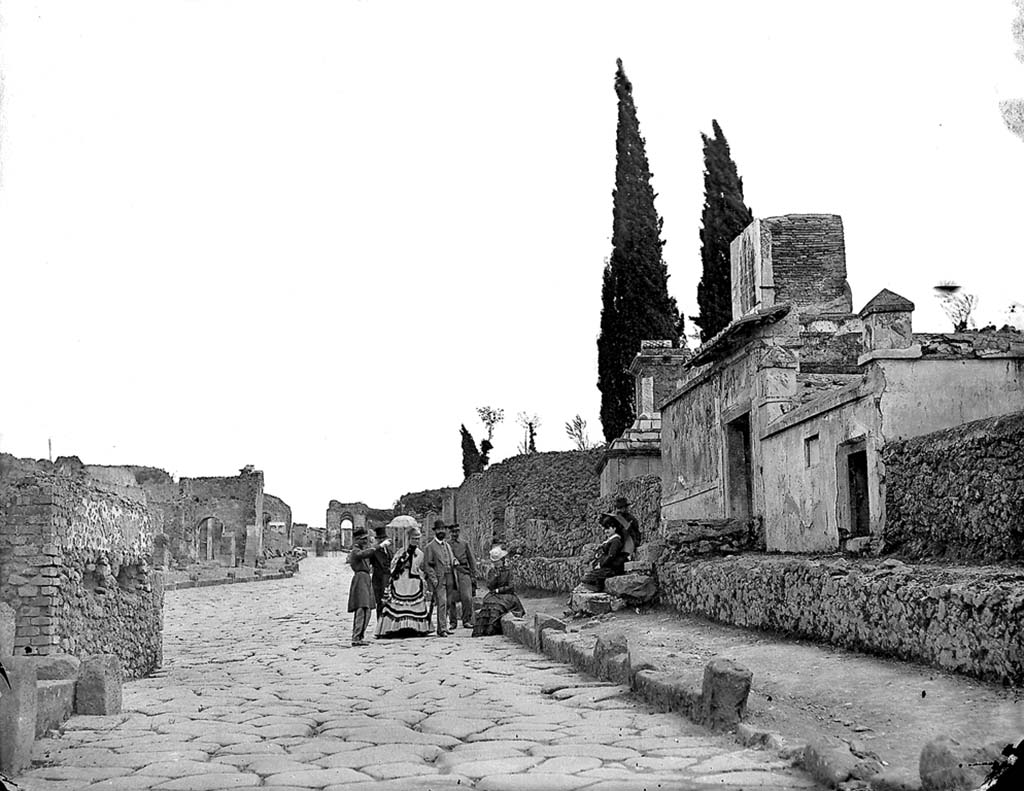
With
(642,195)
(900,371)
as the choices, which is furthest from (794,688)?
(642,195)

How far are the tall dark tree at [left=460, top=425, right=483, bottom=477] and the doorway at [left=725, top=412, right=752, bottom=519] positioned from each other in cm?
Result: 3443

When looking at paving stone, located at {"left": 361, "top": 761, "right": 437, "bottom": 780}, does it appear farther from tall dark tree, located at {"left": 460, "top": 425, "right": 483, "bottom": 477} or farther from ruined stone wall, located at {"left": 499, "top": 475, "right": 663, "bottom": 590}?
tall dark tree, located at {"left": 460, "top": 425, "right": 483, "bottom": 477}

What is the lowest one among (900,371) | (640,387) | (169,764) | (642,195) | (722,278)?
(169,764)

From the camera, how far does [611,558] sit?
48.7 feet

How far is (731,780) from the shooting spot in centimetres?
479

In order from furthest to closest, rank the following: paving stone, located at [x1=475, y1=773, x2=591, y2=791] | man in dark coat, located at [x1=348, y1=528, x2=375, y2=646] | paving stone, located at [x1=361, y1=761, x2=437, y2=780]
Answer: man in dark coat, located at [x1=348, y1=528, x2=375, y2=646] < paving stone, located at [x1=361, y1=761, x2=437, y2=780] < paving stone, located at [x1=475, y1=773, x2=591, y2=791]

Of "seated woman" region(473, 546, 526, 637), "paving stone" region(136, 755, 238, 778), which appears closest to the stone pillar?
"seated woman" region(473, 546, 526, 637)

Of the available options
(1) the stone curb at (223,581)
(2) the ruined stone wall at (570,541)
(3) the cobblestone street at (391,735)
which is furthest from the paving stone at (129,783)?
(1) the stone curb at (223,581)

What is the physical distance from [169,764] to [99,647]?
4376 millimetres

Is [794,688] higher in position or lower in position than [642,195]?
lower

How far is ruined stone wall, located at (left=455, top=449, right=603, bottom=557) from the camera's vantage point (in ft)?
84.0

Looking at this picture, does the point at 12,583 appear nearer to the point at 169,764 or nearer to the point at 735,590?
the point at 169,764

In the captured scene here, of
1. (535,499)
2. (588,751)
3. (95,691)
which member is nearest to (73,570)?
(95,691)

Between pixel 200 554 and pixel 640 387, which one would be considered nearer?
pixel 640 387
